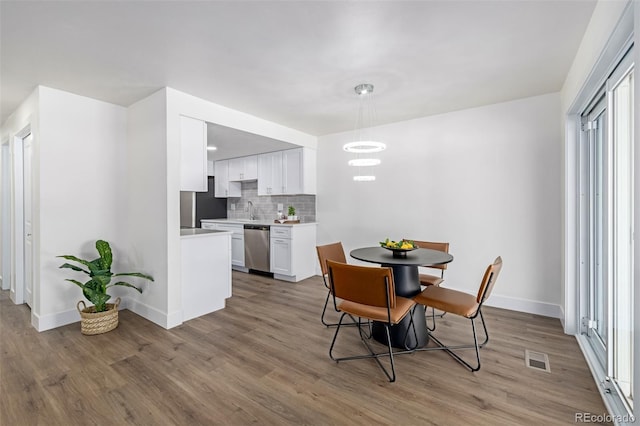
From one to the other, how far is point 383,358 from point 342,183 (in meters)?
3.15

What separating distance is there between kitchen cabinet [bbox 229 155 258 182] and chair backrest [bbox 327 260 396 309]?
4.12m

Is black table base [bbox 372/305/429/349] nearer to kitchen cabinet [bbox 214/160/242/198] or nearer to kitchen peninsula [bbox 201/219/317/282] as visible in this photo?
kitchen peninsula [bbox 201/219/317/282]

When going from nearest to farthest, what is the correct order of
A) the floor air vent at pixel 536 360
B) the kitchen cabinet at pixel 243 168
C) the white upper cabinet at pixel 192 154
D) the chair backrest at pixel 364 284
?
the chair backrest at pixel 364 284 → the floor air vent at pixel 536 360 → the white upper cabinet at pixel 192 154 → the kitchen cabinet at pixel 243 168

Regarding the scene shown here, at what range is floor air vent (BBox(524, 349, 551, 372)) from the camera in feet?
Answer: 7.49

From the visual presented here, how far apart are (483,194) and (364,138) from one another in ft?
6.40

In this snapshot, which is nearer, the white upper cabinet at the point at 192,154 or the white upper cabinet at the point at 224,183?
the white upper cabinet at the point at 192,154

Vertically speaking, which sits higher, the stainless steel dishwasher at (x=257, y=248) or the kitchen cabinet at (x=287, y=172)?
the kitchen cabinet at (x=287, y=172)

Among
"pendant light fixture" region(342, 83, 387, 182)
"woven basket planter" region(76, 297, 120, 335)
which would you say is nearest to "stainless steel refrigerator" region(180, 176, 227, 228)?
"woven basket planter" region(76, 297, 120, 335)

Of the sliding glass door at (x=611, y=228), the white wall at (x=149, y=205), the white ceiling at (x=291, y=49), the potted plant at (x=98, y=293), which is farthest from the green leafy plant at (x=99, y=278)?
the sliding glass door at (x=611, y=228)

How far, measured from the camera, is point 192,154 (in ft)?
11.0

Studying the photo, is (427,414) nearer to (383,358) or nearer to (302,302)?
(383,358)

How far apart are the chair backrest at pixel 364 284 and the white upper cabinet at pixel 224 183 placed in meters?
4.87

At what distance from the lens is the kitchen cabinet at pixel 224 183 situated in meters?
6.53

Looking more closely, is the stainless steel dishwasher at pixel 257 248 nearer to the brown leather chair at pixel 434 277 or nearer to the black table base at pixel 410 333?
the brown leather chair at pixel 434 277
